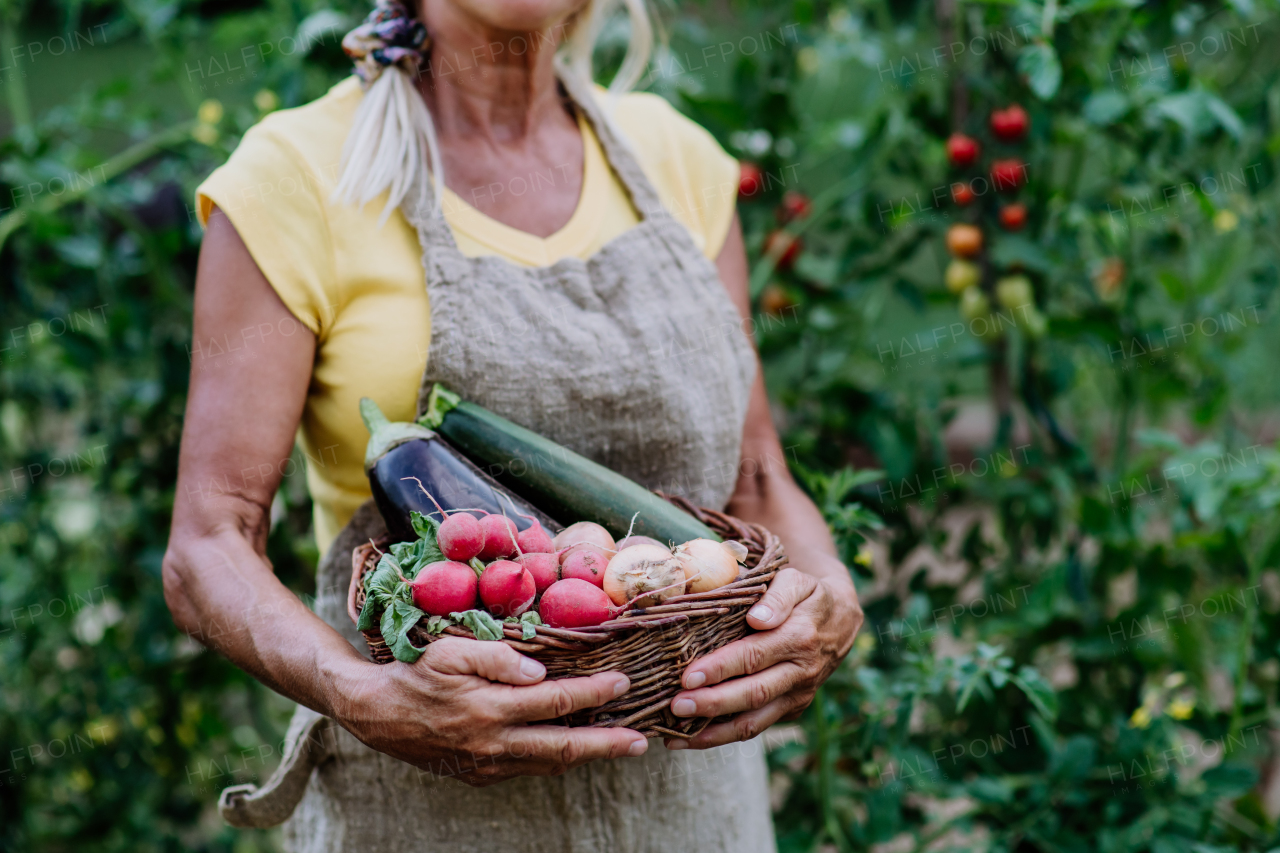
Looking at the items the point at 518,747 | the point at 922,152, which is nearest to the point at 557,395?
the point at 518,747

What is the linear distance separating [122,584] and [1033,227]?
83.2 inches

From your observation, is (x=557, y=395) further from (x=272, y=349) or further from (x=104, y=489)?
(x=104, y=489)

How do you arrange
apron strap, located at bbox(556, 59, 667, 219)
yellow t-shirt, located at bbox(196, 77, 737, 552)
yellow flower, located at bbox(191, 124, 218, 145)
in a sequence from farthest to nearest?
yellow flower, located at bbox(191, 124, 218, 145)
apron strap, located at bbox(556, 59, 667, 219)
yellow t-shirt, located at bbox(196, 77, 737, 552)

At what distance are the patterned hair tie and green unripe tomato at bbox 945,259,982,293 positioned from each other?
4.01 feet

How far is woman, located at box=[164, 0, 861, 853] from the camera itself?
1.08 m

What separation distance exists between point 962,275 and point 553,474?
4.04 feet

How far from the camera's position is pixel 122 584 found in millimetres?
2307

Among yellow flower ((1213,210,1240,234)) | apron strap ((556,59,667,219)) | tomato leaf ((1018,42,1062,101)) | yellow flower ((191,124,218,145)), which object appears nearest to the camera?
apron strap ((556,59,667,219))

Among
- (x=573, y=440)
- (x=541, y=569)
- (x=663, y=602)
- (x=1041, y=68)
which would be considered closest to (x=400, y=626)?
(x=541, y=569)

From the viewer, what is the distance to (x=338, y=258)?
122 centimetres

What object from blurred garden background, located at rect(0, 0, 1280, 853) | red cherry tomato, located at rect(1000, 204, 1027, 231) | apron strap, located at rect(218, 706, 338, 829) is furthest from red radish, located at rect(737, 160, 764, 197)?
apron strap, located at rect(218, 706, 338, 829)

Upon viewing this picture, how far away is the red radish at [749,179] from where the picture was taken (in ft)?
7.01

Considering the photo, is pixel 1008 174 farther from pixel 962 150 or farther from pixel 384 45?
pixel 384 45

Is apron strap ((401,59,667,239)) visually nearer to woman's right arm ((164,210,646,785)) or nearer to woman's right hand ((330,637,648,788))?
woman's right arm ((164,210,646,785))
